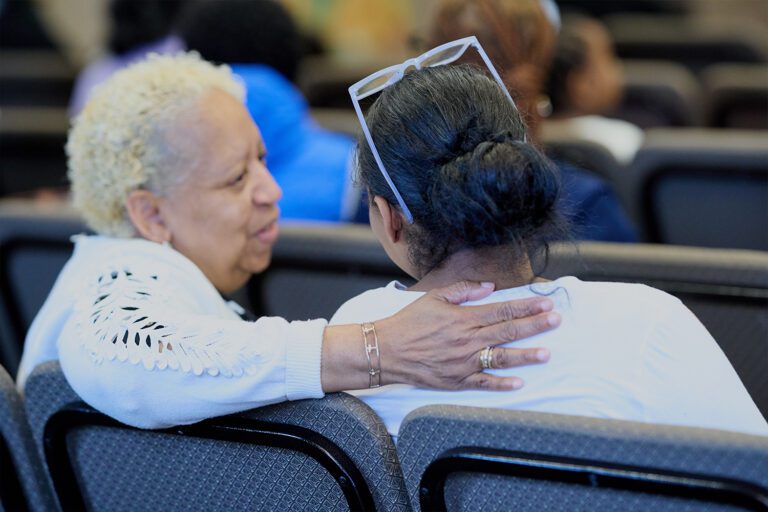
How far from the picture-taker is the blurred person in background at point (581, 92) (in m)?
3.39

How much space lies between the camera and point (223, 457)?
4.55ft

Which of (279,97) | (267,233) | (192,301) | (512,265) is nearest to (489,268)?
(512,265)

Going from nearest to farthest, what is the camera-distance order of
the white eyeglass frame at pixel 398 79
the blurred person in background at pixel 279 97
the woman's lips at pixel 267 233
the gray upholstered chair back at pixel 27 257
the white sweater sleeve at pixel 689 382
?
the white sweater sleeve at pixel 689 382, the white eyeglass frame at pixel 398 79, the woman's lips at pixel 267 233, the gray upholstered chair back at pixel 27 257, the blurred person in background at pixel 279 97

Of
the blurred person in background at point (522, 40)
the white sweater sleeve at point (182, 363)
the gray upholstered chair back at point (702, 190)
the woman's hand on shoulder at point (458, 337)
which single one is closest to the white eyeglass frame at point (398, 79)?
the woman's hand on shoulder at point (458, 337)

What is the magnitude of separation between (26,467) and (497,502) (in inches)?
29.2

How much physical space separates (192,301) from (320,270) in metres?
0.59

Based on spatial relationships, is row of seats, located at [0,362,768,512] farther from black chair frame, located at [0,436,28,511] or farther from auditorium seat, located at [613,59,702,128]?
auditorium seat, located at [613,59,702,128]

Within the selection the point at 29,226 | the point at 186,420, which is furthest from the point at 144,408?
the point at 29,226

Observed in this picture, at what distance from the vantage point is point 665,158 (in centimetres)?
271

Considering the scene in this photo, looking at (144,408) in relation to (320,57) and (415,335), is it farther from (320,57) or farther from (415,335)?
(320,57)

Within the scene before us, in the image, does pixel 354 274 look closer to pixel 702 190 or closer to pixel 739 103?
pixel 702 190

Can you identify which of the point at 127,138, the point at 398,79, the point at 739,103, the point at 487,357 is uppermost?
the point at 398,79

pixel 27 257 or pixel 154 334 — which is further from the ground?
pixel 154 334

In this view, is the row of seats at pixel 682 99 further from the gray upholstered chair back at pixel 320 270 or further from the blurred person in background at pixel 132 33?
the gray upholstered chair back at pixel 320 270
